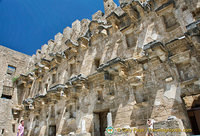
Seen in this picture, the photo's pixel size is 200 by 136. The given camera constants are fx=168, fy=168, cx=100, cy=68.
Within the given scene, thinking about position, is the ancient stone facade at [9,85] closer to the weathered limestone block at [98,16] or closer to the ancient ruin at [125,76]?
the ancient ruin at [125,76]

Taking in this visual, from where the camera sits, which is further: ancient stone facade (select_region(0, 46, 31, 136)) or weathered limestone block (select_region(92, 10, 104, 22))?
ancient stone facade (select_region(0, 46, 31, 136))

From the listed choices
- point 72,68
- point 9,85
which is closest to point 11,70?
point 9,85

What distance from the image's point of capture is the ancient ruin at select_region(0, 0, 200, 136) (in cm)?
637

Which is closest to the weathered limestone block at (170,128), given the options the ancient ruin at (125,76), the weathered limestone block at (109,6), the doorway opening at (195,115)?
the ancient ruin at (125,76)

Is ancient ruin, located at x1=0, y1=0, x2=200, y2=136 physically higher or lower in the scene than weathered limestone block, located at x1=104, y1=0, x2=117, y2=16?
lower

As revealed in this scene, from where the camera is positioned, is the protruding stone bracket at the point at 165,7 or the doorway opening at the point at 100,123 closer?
the protruding stone bracket at the point at 165,7

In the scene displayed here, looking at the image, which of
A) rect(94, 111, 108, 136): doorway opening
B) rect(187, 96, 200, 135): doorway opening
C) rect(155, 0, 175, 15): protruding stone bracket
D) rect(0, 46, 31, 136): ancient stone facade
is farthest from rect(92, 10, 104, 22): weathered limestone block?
rect(0, 46, 31, 136): ancient stone facade

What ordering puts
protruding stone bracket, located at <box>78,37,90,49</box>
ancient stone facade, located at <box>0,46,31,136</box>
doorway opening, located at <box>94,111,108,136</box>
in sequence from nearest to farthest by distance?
doorway opening, located at <box>94,111,108,136</box>, protruding stone bracket, located at <box>78,37,90,49</box>, ancient stone facade, located at <box>0,46,31,136</box>

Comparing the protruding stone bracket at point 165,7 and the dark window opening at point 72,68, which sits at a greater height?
the protruding stone bracket at point 165,7

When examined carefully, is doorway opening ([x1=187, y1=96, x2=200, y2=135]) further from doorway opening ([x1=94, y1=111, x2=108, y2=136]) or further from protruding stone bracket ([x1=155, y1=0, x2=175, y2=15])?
protruding stone bracket ([x1=155, y1=0, x2=175, y2=15])

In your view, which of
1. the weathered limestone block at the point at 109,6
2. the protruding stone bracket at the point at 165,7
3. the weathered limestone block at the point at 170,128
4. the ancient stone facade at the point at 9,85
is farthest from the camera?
the ancient stone facade at the point at 9,85

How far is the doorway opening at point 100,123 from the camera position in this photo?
8.79 m

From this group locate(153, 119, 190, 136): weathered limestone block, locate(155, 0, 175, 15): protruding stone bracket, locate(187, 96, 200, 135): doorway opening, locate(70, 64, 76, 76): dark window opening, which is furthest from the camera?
locate(70, 64, 76, 76): dark window opening

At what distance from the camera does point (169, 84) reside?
6.59 metres
